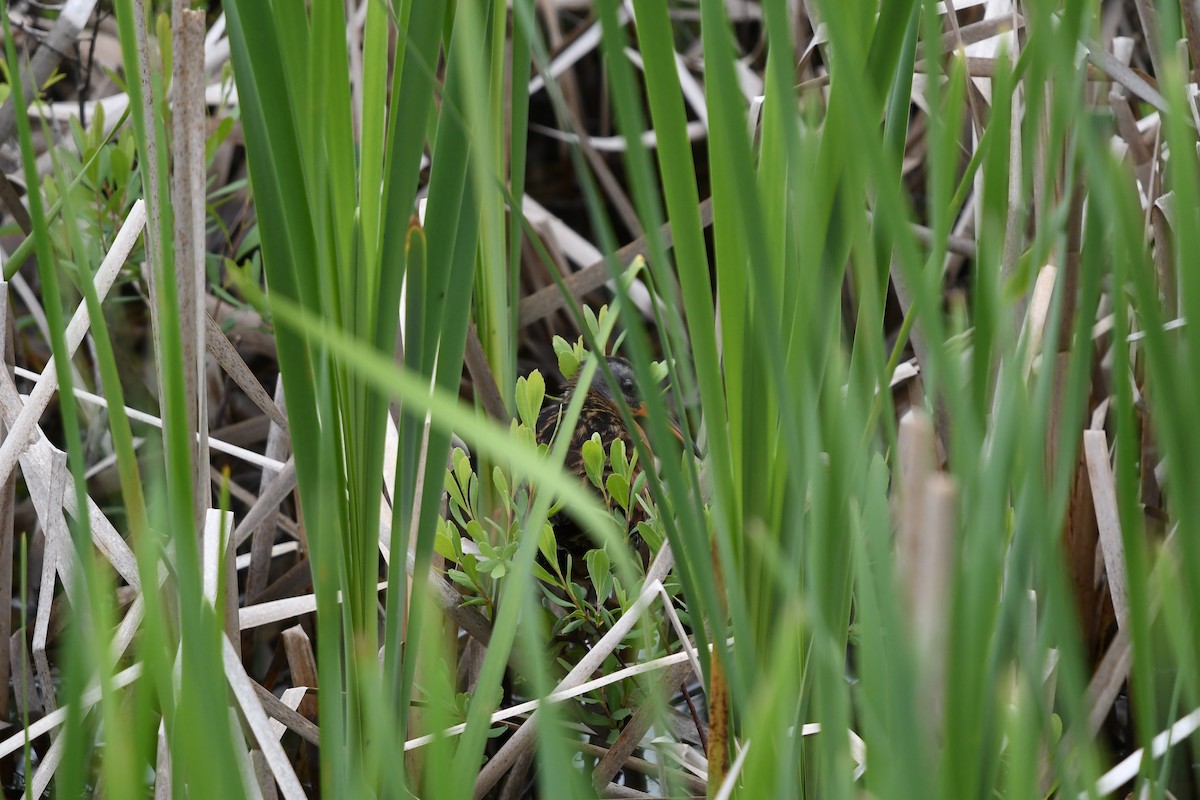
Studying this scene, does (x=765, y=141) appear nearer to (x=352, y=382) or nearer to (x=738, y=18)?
(x=352, y=382)

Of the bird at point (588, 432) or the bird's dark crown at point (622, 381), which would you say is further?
the bird's dark crown at point (622, 381)

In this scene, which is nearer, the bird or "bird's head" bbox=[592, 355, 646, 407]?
the bird

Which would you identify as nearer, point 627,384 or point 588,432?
point 588,432

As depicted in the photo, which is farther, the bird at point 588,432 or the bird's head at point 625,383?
the bird's head at point 625,383

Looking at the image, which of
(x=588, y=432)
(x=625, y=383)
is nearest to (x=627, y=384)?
(x=625, y=383)

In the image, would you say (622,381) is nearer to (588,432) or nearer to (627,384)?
(627,384)

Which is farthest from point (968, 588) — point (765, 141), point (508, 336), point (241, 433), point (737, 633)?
point (241, 433)

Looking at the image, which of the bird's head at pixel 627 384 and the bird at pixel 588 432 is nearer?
the bird at pixel 588 432

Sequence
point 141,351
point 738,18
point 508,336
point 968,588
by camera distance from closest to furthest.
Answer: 1. point 968,588
2. point 508,336
3. point 141,351
4. point 738,18
